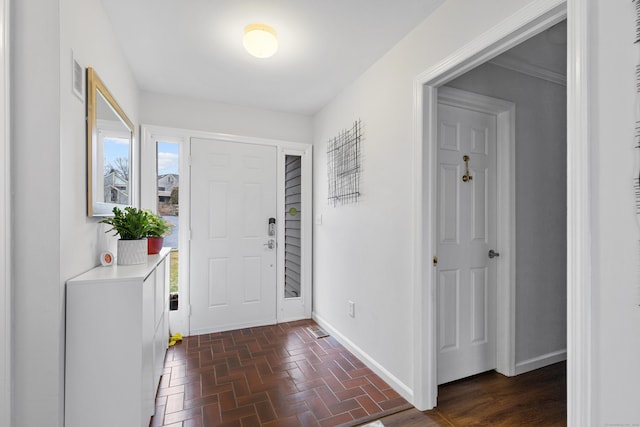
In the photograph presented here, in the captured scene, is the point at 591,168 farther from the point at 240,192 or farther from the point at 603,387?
the point at 240,192

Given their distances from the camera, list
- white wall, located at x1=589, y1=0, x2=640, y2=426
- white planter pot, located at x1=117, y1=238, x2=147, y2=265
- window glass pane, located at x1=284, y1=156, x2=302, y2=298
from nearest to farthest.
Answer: white wall, located at x1=589, y1=0, x2=640, y2=426 → white planter pot, located at x1=117, y1=238, x2=147, y2=265 → window glass pane, located at x1=284, y1=156, x2=302, y2=298

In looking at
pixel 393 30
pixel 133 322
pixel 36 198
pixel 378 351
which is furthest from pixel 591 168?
pixel 36 198

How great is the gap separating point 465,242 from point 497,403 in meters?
1.08

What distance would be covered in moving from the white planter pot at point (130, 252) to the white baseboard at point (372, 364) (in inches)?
73.4

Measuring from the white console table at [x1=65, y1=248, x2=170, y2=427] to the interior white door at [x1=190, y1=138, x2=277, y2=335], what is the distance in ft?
5.60

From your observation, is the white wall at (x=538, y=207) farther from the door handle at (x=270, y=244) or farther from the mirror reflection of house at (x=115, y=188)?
the mirror reflection of house at (x=115, y=188)

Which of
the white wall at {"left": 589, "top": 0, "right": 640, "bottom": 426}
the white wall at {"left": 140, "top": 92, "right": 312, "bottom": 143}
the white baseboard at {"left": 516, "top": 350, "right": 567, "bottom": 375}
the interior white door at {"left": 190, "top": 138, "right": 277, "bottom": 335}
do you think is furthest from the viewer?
the interior white door at {"left": 190, "top": 138, "right": 277, "bottom": 335}

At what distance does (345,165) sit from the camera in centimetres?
285

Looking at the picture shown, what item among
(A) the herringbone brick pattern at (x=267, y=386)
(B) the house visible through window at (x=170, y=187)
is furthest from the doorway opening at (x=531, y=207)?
(B) the house visible through window at (x=170, y=187)

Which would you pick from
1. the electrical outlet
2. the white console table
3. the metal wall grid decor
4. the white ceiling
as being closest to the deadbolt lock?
the metal wall grid decor

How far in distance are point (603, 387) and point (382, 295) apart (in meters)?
1.35

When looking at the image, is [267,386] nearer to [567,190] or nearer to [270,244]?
[270,244]

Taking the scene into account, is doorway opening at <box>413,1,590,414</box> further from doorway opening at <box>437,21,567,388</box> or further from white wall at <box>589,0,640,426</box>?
doorway opening at <box>437,21,567,388</box>

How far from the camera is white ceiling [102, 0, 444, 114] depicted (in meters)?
1.80
